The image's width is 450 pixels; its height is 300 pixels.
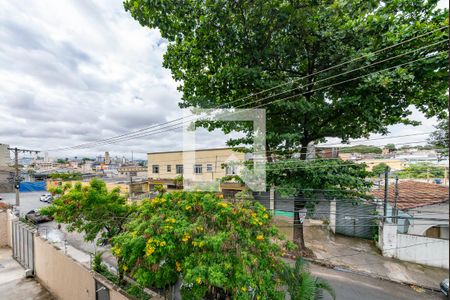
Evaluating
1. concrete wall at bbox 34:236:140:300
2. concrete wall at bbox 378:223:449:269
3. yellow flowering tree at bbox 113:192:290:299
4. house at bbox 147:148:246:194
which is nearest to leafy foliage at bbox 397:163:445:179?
A: concrete wall at bbox 378:223:449:269

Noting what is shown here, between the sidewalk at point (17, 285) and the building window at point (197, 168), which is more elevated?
the building window at point (197, 168)

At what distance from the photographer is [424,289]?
7.06 m

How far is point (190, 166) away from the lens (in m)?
19.1

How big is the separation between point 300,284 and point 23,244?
33.6 ft

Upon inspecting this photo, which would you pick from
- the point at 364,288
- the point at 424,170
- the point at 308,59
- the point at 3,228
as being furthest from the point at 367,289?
the point at 3,228

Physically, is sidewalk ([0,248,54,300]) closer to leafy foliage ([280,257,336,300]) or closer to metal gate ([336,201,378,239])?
leafy foliage ([280,257,336,300])

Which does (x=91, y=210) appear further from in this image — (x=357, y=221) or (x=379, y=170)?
(x=357, y=221)

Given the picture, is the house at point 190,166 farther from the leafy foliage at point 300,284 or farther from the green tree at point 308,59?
the leafy foliage at point 300,284

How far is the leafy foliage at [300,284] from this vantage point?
3.67m

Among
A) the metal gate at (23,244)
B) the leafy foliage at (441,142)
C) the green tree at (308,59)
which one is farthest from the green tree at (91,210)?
the leafy foliage at (441,142)

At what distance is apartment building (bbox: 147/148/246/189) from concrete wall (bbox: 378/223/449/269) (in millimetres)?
9456

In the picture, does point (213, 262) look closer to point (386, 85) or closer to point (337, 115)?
point (386, 85)

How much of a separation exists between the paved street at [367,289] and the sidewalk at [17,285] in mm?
9253

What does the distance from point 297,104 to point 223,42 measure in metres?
2.93
